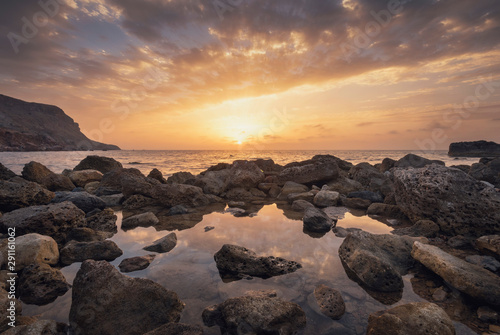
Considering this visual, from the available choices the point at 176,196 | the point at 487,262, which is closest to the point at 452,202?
the point at 487,262

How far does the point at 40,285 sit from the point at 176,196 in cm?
604

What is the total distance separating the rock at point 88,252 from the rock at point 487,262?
6.97 metres

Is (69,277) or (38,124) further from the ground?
(38,124)

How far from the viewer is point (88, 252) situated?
4.59 metres

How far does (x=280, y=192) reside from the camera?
11.9 metres

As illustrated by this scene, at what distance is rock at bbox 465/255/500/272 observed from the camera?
398 cm

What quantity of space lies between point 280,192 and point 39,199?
960 cm

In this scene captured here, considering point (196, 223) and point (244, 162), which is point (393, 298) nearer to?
point (196, 223)

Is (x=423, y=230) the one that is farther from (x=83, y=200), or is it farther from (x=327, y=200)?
(x=83, y=200)

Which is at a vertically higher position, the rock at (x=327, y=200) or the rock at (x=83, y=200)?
the rock at (x=83, y=200)

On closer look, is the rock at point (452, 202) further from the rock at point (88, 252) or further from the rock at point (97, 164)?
the rock at point (97, 164)

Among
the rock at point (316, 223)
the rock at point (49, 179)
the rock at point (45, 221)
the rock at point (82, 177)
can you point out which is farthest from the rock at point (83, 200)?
the rock at point (316, 223)

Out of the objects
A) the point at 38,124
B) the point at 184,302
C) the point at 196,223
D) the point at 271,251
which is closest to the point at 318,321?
the point at 184,302

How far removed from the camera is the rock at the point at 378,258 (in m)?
3.60
